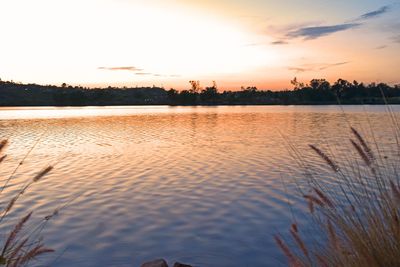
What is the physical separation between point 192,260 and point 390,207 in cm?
566

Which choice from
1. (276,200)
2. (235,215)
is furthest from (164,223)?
(276,200)

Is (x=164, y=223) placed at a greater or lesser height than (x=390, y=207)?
lesser

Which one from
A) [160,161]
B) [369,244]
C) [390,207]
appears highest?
[390,207]

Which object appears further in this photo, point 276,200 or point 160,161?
point 160,161

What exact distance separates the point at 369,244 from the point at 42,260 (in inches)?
306

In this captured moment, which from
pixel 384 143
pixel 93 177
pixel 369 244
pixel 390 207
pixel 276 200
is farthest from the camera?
pixel 384 143

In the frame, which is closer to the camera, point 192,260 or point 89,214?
point 192,260

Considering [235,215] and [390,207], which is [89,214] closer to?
[235,215]

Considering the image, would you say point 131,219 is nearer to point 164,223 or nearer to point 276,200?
point 164,223

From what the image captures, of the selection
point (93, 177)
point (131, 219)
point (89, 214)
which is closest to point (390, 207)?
point (131, 219)

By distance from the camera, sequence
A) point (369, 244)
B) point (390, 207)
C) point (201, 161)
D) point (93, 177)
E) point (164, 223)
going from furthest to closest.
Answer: point (201, 161) < point (93, 177) < point (164, 223) < point (390, 207) < point (369, 244)

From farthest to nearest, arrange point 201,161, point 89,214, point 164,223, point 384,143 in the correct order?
1. point 384,143
2. point 201,161
3. point 89,214
4. point 164,223

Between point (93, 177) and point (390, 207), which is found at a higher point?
point (390, 207)

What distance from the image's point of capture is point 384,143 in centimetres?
2962
